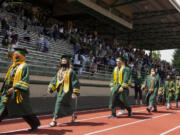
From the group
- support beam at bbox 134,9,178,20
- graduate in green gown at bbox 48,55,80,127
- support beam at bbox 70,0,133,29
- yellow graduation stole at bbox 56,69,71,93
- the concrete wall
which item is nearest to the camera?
graduate in green gown at bbox 48,55,80,127

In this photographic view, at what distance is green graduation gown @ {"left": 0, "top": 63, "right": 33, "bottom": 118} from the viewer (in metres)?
5.54

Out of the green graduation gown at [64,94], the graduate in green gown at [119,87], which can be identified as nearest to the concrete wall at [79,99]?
the green graduation gown at [64,94]

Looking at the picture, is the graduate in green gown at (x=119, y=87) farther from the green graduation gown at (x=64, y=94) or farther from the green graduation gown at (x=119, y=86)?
the green graduation gown at (x=64, y=94)

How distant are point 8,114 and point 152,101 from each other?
7.32 m

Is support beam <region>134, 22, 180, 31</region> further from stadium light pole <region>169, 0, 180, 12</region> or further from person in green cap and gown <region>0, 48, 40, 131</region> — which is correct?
person in green cap and gown <region>0, 48, 40, 131</region>

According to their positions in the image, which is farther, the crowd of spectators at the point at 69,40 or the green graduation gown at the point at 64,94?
the crowd of spectators at the point at 69,40

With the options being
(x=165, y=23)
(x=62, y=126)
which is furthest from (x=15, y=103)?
(x=165, y=23)

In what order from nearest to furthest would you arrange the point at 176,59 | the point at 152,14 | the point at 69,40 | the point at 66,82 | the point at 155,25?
the point at 66,82, the point at 69,40, the point at 152,14, the point at 155,25, the point at 176,59

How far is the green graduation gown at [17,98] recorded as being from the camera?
5543 mm

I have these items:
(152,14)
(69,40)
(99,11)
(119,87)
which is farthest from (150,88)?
(152,14)

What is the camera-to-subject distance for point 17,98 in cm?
560

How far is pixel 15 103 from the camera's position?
557cm

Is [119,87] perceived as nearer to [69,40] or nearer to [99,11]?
[69,40]

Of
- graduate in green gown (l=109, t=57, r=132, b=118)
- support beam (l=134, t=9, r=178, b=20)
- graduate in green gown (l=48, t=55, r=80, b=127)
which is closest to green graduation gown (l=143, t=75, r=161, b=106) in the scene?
graduate in green gown (l=109, t=57, r=132, b=118)
